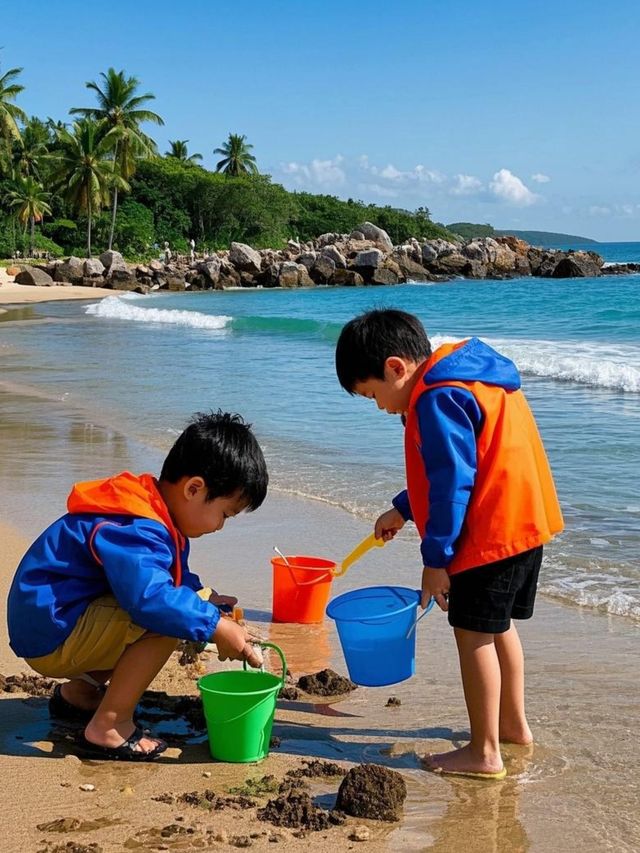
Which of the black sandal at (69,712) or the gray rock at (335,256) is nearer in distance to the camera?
the black sandal at (69,712)

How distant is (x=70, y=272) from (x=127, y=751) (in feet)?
140

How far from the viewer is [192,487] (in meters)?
2.75

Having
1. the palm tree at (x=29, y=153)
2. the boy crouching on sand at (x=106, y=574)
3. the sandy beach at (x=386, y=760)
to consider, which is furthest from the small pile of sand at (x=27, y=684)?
the palm tree at (x=29, y=153)

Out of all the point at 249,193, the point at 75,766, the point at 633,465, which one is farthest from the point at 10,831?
the point at 249,193

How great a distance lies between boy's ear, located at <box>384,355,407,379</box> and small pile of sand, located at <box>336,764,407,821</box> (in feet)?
3.57

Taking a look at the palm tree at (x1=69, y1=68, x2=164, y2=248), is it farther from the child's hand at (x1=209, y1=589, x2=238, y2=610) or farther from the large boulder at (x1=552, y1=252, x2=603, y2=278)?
the child's hand at (x1=209, y1=589, x2=238, y2=610)

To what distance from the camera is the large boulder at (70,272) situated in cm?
4303

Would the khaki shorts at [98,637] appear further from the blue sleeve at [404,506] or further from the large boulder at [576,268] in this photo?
the large boulder at [576,268]

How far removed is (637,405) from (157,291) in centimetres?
3641

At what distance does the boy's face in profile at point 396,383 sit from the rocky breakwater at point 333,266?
3895 centimetres

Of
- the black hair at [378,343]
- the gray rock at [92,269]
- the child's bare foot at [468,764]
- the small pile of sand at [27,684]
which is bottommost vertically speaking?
the small pile of sand at [27,684]

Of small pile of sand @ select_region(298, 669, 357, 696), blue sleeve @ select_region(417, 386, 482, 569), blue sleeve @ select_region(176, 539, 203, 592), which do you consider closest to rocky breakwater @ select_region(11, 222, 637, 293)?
small pile of sand @ select_region(298, 669, 357, 696)

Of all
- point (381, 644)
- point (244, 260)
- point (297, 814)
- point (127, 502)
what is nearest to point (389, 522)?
point (381, 644)

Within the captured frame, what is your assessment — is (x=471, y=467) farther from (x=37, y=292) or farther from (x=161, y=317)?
(x=37, y=292)
